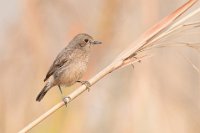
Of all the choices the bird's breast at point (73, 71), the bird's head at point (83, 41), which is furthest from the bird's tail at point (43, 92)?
the bird's head at point (83, 41)

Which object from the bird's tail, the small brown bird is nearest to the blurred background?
the bird's tail

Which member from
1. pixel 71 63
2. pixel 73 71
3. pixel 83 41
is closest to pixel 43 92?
pixel 73 71

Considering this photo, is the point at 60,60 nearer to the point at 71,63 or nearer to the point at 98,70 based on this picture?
the point at 71,63

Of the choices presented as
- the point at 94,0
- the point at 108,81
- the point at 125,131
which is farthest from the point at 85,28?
the point at 125,131

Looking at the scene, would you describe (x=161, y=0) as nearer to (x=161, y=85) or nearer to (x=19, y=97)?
(x=161, y=85)

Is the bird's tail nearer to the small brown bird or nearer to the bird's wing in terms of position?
the small brown bird

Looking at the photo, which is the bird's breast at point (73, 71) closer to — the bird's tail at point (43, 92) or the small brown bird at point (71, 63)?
the small brown bird at point (71, 63)
